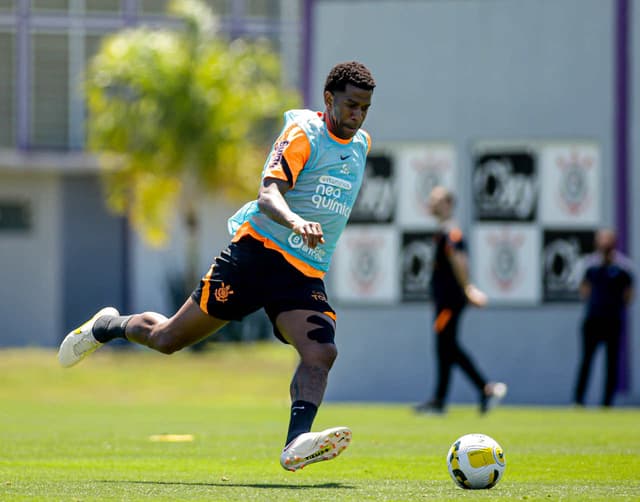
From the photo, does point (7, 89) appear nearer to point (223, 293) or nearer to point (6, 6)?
point (6, 6)

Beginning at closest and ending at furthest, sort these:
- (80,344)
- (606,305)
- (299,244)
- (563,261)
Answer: (299,244)
(80,344)
(606,305)
(563,261)

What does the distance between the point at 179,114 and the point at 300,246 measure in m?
23.9

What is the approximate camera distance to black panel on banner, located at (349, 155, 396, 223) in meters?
19.3

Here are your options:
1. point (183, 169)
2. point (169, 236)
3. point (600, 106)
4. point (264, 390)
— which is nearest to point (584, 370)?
point (600, 106)

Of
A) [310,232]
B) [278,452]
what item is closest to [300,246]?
[310,232]

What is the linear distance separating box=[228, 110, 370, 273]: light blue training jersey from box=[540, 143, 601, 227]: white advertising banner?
11.1 metres

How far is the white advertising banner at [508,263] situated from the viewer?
62.1ft

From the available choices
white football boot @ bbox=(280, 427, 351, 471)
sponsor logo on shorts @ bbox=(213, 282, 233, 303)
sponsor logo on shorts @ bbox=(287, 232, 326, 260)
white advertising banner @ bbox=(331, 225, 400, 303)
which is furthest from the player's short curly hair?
white advertising banner @ bbox=(331, 225, 400, 303)

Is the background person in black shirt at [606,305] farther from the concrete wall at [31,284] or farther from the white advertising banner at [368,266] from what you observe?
the concrete wall at [31,284]

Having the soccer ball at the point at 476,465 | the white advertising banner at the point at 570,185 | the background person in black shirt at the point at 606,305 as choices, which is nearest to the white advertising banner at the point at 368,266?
the white advertising banner at the point at 570,185

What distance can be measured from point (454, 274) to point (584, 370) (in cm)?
265

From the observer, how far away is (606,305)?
56.1ft

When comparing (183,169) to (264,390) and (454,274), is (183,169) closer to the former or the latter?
(264,390)

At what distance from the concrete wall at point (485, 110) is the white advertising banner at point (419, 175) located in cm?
14
